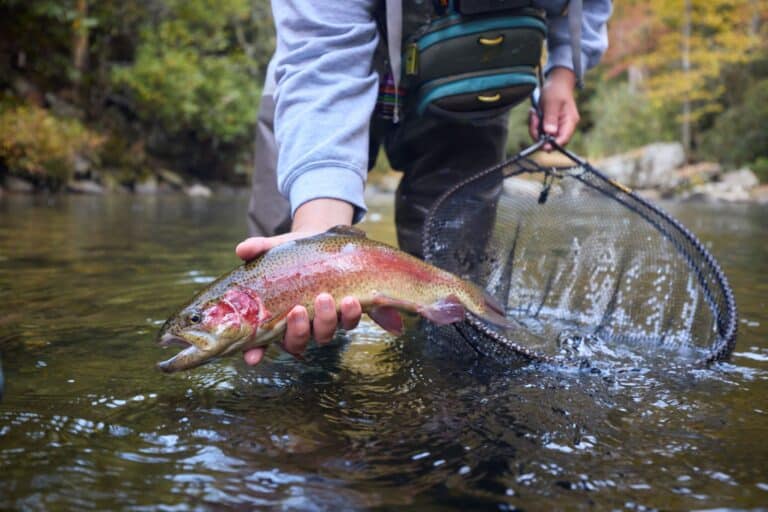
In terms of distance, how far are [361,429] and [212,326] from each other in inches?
15.9

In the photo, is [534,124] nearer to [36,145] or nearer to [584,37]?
[584,37]

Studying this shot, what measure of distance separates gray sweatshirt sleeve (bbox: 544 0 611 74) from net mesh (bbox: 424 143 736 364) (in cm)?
39

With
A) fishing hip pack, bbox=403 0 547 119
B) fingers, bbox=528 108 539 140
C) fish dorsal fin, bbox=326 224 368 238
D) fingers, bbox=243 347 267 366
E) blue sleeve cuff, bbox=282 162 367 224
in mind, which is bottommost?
fingers, bbox=243 347 267 366

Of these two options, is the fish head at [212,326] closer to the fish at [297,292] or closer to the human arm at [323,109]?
the fish at [297,292]

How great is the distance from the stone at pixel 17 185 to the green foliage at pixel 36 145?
0.47 feet

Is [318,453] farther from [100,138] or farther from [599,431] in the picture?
[100,138]

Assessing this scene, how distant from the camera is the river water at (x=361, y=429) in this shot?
1.30 m

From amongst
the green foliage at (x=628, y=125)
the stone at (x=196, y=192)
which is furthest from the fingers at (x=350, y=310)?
the green foliage at (x=628, y=125)

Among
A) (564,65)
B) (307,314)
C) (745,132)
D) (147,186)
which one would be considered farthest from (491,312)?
(745,132)

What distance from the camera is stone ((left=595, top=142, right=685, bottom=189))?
16828 millimetres

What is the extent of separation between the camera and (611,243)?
3.44 meters

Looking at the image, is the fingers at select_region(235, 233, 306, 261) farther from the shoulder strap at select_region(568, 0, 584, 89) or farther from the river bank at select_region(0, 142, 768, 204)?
the river bank at select_region(0, 142, 768, 204)

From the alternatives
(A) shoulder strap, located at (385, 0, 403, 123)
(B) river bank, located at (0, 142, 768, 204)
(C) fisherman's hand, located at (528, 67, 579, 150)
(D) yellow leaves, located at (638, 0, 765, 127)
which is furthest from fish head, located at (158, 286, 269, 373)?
(D) yellow leaves, located at (638, 0, 765, 127)

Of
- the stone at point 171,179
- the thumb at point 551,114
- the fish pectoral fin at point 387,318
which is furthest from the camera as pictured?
the stone at point 171,179
